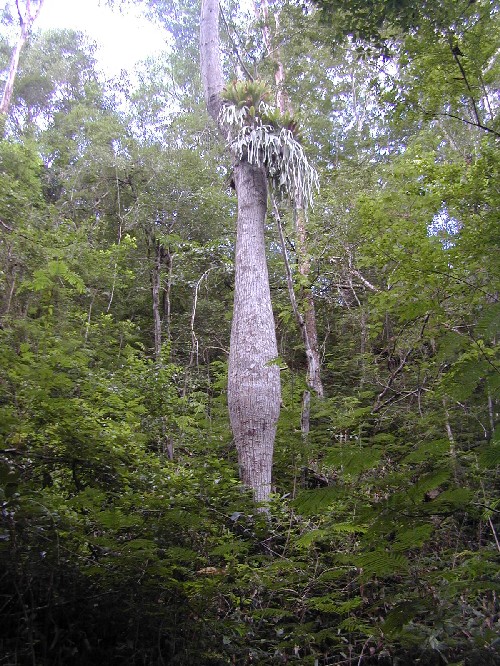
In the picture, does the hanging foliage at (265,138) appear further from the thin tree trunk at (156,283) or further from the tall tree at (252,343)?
the thin tree trunk at (156,283)

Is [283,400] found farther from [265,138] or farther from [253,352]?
[265,138]

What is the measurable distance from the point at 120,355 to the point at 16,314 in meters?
1.80

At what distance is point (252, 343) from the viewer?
6082mm

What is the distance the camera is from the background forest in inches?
85.7

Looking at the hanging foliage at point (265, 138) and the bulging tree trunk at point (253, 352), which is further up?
the hanging foliage at point (265, 138)

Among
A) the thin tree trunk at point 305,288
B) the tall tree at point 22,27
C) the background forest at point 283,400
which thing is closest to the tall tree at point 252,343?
the background forest at point 283,400

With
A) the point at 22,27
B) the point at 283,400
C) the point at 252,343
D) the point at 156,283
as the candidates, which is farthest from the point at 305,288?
the point at 22,27

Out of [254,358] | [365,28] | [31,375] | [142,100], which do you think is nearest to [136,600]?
[31,375]

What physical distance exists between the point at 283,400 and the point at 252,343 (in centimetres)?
102

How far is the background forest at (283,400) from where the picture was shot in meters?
2.18

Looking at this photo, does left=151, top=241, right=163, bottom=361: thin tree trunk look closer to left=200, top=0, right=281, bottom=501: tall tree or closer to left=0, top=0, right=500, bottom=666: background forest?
left=0, top=0, right=500, bottom=666: background forest

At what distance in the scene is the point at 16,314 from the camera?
7707mm

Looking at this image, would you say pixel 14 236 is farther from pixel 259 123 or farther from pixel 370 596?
pixel 370 596

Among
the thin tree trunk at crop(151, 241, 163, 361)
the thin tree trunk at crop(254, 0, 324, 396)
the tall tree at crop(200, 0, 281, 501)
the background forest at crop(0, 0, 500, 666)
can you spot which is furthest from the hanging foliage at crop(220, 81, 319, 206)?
the thin tree trunk at crop(151, 241, 163, 361)
